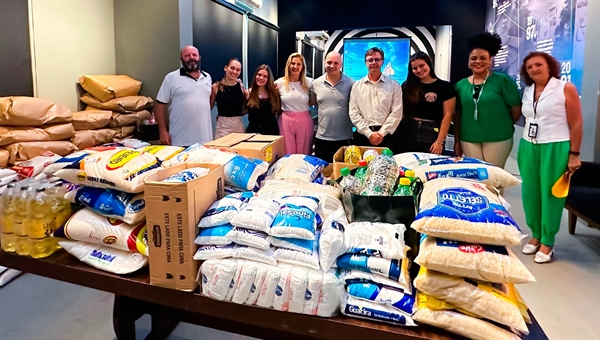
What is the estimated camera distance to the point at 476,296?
1059 millimetres

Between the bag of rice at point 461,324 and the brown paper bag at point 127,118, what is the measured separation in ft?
11.0

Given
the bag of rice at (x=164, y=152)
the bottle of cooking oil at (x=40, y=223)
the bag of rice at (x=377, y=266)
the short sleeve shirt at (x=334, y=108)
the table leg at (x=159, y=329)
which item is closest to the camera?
the bag of rice at (x=377, y=266)

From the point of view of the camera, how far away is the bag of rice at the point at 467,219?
1080mm

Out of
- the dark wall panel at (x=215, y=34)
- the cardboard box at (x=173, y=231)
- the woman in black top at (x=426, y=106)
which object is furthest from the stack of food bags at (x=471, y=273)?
the dark wall panel at (x=215, y=34)

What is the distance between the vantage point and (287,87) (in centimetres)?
342

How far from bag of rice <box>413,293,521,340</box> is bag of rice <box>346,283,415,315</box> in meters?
0.04

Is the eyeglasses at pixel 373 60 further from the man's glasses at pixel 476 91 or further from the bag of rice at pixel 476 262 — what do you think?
the bag of rice at pixel 476 262

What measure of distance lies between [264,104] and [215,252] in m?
2.30

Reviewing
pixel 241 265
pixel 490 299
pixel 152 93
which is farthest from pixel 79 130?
pixel 490 299

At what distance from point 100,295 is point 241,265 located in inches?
68.5

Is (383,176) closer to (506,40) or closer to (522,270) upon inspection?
(522,270)

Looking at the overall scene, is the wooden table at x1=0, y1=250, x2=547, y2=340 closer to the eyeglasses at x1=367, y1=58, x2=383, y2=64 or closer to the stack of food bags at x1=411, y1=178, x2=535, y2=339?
the stack of food bags at x1=411, y1=178, x2=535, y2=339

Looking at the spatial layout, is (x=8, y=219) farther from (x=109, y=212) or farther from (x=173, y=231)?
(x=173, y=231)

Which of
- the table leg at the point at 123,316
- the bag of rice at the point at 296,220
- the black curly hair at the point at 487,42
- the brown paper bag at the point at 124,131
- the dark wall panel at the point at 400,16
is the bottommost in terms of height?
the table leg at the point at 123,316
